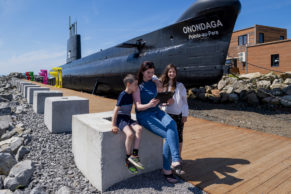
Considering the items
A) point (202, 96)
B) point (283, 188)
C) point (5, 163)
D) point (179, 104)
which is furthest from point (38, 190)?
point (202, 96)

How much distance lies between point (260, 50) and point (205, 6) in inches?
770

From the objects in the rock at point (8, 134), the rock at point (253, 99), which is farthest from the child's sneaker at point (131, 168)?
the rock at point (253, 99)

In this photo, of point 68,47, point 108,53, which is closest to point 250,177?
point 108,53

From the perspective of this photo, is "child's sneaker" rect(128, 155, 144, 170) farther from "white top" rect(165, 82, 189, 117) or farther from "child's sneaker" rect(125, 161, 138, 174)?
"white top" rect(165, 82, 189, 117)

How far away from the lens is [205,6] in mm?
8758

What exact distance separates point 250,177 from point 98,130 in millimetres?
2377

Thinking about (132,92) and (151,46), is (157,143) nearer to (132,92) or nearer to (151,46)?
(132,92)

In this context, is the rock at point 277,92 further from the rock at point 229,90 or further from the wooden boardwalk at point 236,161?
the wooden boardwalk at point 236,161

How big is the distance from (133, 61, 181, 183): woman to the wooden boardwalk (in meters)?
0.48

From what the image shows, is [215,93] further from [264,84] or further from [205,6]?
[205,6]

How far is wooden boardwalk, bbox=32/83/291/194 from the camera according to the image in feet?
9.79

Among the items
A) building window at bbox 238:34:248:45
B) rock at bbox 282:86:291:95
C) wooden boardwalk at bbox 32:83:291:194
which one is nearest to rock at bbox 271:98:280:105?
rock at bbox 282:86:291:95

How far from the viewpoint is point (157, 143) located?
10.9ft

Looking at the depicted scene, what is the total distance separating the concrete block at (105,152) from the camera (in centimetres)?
278
